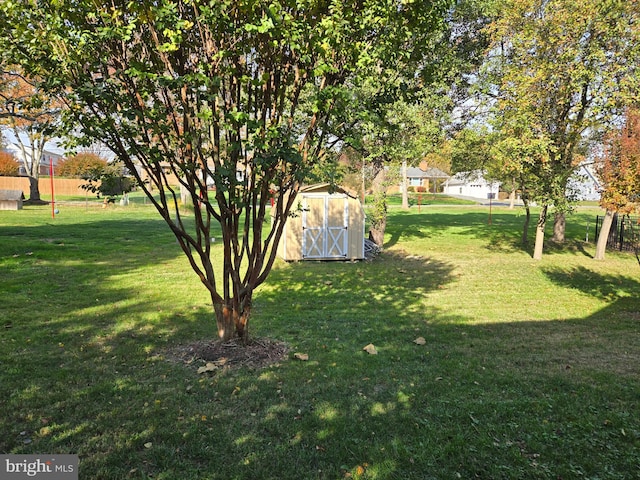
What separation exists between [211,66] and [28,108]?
2.08m

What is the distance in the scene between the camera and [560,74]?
12492 mm

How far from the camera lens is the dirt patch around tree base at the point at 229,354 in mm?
5098

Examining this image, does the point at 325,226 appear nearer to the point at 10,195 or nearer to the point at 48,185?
the point at 10,195

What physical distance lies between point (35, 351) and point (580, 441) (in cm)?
589

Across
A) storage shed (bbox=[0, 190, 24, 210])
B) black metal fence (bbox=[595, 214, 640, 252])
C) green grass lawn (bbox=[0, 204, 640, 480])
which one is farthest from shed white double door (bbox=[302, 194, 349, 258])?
storage shed (bbox=[0, 190, 24, 210])

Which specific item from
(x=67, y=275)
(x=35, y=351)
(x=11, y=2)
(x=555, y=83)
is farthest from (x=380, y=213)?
(x=11, y=2)

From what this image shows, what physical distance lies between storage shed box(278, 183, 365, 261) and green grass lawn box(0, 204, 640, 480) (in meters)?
3.35

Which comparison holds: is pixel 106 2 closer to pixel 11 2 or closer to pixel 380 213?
pixel 11 2

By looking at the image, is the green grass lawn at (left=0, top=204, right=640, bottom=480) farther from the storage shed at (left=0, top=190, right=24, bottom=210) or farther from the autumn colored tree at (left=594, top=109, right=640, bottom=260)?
the storage shed at (left=0, top=190, right=24, bottom=210)

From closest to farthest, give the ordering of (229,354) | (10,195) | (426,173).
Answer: (229,354)
(10,195)
(426,173)

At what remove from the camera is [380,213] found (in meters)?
14.1

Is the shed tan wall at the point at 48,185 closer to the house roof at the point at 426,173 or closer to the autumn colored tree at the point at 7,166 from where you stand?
the autumn colored tree at the point at 7,166

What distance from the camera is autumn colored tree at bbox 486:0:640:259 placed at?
12.1 metres

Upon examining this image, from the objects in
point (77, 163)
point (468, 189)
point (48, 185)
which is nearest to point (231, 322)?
point (48, 185)
